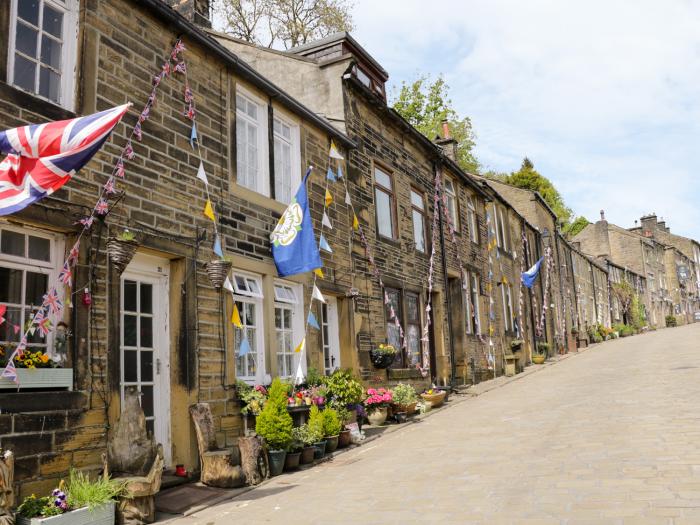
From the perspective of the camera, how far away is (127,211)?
7.43 metres

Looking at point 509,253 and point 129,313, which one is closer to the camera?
point 129,313

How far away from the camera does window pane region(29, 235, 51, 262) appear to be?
21.0ft

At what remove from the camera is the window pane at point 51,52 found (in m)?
6.86

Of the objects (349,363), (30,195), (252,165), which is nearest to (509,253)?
(349,363)

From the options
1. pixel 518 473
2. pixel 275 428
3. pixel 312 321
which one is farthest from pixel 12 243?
pixel 518 473

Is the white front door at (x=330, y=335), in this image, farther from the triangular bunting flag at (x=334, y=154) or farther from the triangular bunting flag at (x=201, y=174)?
the triangular bunting flag at (x=201, y=174)

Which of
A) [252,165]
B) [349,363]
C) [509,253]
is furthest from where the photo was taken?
[509,253]

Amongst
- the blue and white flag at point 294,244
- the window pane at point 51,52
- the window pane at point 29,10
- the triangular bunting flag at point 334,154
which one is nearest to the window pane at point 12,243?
the window pane at point 51,52

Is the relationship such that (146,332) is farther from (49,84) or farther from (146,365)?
(49,84)

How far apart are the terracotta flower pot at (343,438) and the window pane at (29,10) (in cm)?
702

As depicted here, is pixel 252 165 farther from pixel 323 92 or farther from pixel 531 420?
pixel 531 420

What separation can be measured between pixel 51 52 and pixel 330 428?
6.18 meters

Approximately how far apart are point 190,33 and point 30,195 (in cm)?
430

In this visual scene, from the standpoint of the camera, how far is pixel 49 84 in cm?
688
